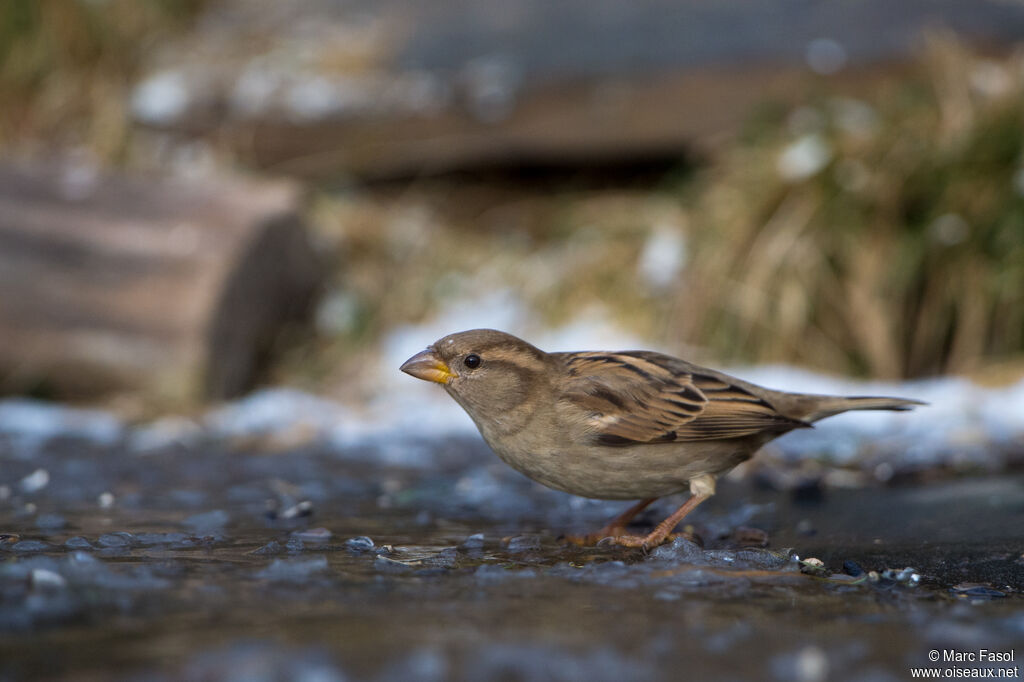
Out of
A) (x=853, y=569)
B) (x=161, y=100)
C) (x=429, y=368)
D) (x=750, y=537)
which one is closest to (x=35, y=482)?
(x=429, y=368)

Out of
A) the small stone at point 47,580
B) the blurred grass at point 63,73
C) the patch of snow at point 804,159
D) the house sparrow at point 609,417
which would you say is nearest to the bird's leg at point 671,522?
the house sparrow at point 609,417

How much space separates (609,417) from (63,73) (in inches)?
294

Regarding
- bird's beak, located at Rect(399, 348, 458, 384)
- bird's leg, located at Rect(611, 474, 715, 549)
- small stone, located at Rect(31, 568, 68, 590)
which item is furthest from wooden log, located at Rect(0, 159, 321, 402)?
small stone, located at Rect(31, 568, 68, 590)

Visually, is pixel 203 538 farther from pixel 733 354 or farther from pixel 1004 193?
pixel 1004 193

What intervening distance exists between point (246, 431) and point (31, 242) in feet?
5.71

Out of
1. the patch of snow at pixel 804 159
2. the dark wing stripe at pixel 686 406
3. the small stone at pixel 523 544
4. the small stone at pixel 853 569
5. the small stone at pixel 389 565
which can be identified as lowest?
the small stone at pixel 853 569

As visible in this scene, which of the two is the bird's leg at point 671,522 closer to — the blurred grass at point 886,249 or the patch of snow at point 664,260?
the blurred grass at point 886,249

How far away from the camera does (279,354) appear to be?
22.4 ft

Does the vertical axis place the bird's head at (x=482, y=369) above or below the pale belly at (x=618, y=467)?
above

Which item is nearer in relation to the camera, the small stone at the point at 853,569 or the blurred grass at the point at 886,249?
the small stone at the point at 853,569

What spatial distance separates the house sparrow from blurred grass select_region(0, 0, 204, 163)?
6262 millimetres

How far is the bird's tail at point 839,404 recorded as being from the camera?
11.7 ft

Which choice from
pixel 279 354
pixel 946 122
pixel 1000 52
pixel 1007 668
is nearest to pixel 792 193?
pixel 946 122

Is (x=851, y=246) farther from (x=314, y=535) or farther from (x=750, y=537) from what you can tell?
(x=314, y=535)
